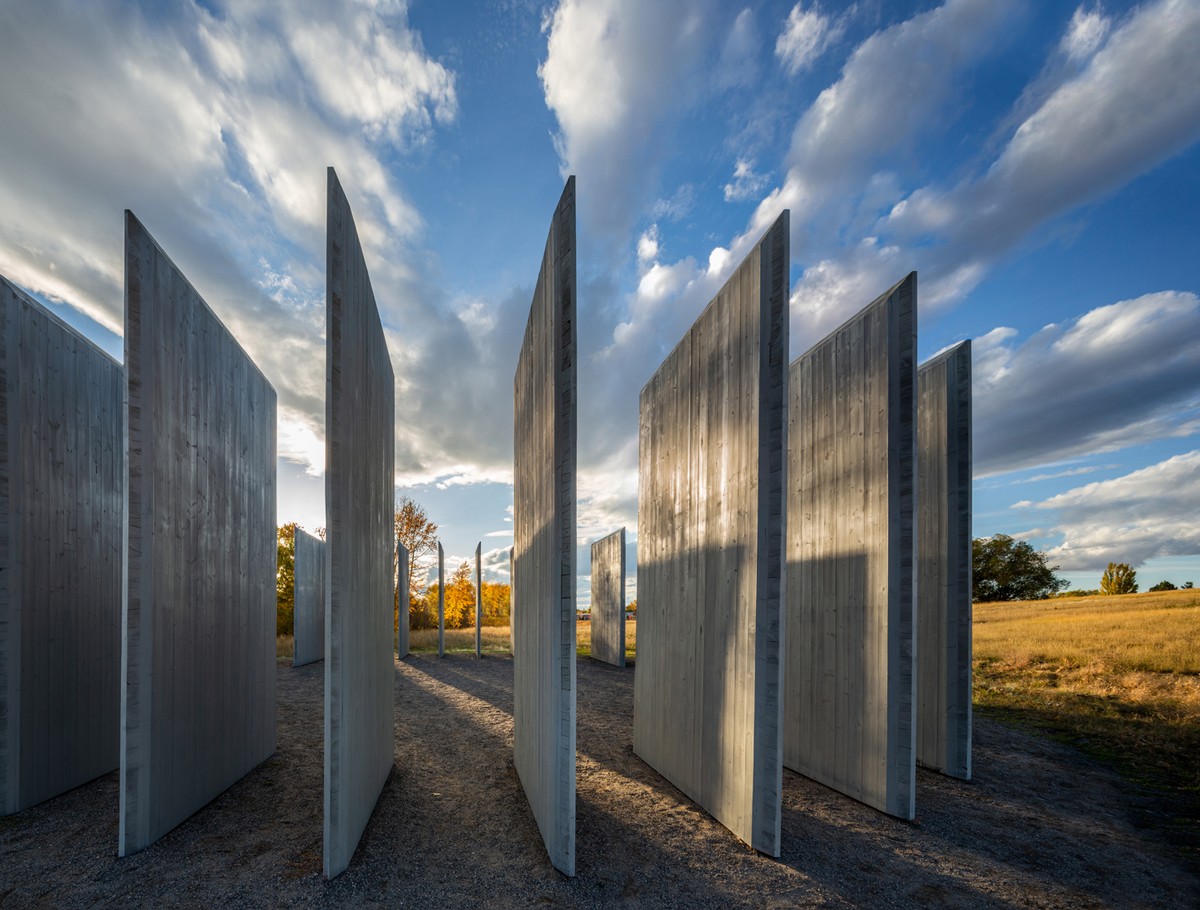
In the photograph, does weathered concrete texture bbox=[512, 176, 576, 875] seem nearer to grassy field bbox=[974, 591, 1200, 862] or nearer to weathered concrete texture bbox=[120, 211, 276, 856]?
weathered concrete texture bbox=[120, 211, 276, 856]

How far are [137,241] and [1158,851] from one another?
351 inches

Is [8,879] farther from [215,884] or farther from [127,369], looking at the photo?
[127,369]

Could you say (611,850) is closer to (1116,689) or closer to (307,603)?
(1116,689)

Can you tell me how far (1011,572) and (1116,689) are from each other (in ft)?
85.5

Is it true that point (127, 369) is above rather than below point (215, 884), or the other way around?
above

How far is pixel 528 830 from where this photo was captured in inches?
185

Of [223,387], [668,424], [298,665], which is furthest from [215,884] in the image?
[298,665]

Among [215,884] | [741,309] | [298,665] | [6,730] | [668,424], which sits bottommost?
[298,665]

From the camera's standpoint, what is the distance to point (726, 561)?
4.98 metres

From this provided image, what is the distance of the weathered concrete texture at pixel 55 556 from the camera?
491cm

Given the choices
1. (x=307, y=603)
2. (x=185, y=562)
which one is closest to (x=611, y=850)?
(x=185, y=562)

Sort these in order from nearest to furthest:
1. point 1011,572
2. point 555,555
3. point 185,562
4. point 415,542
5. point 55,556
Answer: point 555,555 → point 185,562 → point 55,556 → point 415,542 → point 1011,572

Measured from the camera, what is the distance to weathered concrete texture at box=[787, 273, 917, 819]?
5.06 m

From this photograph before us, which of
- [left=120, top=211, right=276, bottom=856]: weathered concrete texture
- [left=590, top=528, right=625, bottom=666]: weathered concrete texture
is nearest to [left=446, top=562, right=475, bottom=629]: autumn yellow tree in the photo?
[left=590, top=528, right=625, bottom=666]: weathered concrete texture
